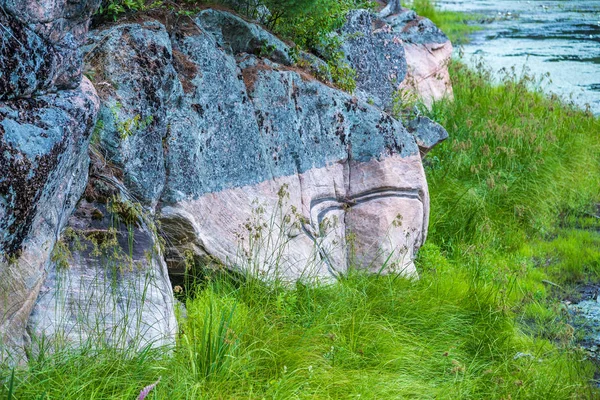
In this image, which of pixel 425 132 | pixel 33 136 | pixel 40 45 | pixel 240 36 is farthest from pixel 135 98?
pixel 425 132

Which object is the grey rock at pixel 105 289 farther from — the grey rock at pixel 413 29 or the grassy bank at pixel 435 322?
the grey rock at pixel 413 29

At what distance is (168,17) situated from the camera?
5.46 meters

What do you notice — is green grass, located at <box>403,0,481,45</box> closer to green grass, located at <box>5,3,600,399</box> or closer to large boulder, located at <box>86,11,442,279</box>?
green grass, located at <box>5,3,600,399</box>

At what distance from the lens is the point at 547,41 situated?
1677 centimetres

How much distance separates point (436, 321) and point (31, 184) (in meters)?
2.96

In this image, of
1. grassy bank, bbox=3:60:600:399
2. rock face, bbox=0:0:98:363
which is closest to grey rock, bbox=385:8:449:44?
grassy bank, bbox=3:60:600:399

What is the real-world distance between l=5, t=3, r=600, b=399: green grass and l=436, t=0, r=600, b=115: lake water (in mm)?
3366

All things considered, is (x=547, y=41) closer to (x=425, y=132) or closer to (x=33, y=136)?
(x=425, y=132)

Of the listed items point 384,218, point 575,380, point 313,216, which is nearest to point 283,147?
point 313,216

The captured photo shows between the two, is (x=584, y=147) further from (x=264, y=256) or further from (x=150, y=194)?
(x=150, y=194)

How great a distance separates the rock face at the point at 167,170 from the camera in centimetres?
386

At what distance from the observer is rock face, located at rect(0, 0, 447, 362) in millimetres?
3863

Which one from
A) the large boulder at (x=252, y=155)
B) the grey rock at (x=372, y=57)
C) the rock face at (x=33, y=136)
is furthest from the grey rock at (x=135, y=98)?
the grey rock at (x=372, y=57)

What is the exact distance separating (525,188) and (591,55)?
8.05 m
